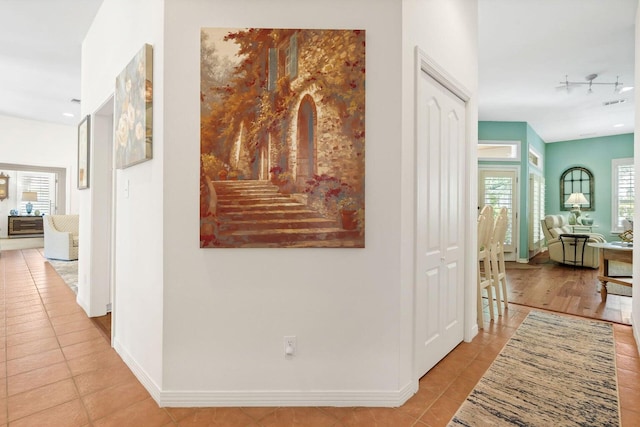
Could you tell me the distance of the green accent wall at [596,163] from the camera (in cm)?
807

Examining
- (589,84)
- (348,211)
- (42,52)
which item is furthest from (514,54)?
(42,52)

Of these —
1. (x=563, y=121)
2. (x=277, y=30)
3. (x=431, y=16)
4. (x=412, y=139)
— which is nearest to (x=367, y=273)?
(x=412, y=139)

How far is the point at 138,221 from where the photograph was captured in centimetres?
213

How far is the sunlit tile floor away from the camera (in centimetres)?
175

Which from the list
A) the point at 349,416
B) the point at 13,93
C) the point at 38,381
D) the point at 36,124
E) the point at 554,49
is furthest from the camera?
the point at 36,124

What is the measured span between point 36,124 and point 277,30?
907 centimetres

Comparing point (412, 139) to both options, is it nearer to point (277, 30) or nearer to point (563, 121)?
point (277, 30)

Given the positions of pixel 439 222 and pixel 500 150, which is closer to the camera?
pixel 439 222

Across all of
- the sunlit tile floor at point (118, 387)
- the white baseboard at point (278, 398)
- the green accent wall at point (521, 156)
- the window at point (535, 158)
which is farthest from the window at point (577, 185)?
the white baseboard at point (278, 398)

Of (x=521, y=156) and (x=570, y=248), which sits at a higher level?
(x=521, y=156)

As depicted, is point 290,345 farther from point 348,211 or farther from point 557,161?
point 557,161

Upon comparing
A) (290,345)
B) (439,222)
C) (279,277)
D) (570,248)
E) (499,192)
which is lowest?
(290,345)

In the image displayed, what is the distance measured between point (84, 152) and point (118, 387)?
2.59 m

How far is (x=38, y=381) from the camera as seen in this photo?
6.92ft
